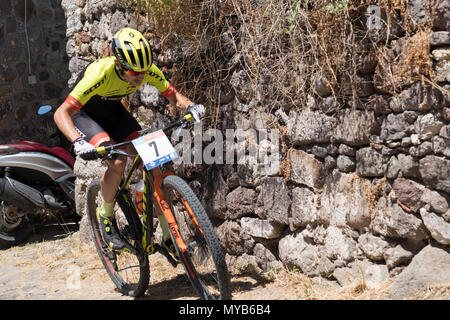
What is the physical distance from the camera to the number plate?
3.48 metres

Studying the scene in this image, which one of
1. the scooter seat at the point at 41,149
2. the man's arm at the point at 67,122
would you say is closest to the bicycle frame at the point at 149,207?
the man's arm at the point at 67,122

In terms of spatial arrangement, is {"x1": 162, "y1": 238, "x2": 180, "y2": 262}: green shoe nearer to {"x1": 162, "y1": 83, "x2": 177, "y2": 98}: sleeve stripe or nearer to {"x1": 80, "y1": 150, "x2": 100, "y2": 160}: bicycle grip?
{"x1": 80, "y1": 150, "x2": 100, "y2": 160}: bicycle grip

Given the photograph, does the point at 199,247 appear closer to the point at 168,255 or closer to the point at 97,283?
the point at 168,255

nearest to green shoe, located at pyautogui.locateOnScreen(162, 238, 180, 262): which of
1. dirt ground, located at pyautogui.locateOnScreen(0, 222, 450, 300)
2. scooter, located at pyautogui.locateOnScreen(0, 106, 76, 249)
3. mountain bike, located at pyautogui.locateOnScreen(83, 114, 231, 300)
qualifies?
mountain bike, located at pyautogui.locateOnScreen(83, 114, 231, 300)

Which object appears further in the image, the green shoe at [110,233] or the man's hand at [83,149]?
the green shoe at [110,233]

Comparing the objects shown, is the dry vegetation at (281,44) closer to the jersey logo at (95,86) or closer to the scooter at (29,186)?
the jersey logo at (95,86)

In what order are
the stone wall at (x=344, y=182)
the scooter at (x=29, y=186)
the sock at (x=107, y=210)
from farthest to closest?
1. the scooter at (x=29, y=186)
2. the sock at (x=107, y=210)
3. the stone wall at (x=344, y=182)

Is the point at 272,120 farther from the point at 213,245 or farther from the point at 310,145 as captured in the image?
the point at 213,245

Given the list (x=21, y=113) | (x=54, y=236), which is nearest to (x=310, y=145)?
(x=54, y=236)

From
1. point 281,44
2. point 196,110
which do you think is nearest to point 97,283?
point 196,110

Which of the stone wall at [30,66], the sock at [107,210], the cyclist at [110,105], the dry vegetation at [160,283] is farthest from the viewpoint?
the stone wall at [30,66]

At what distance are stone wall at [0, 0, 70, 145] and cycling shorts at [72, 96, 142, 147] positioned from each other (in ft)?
13.1

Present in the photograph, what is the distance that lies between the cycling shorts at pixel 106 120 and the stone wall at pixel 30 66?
13.1 feet

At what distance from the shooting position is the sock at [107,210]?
4047 mm
